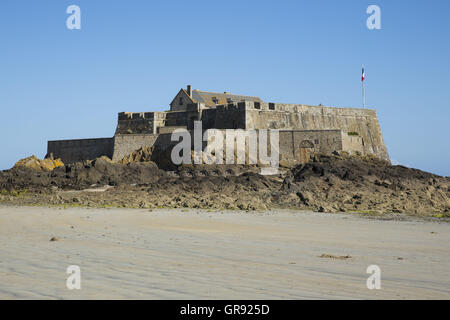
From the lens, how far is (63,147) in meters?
37.8

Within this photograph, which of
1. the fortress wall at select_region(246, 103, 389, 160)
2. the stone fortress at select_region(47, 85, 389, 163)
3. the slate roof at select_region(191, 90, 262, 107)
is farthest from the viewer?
the slate roof at select_region(191, 90, 262, 107)

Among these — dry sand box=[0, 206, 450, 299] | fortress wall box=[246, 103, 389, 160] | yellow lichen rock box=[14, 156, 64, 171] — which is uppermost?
fortress wall box=[246, 103, 389, 160]

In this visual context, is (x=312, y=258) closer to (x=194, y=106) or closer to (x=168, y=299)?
(x=168, y=299)

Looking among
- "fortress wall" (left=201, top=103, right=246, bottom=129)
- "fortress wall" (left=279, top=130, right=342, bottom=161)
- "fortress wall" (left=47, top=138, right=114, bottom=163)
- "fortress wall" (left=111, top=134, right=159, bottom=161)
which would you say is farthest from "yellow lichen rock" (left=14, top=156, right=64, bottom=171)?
"fortress wall" (left=279, top=130, right=342, bottom=161)

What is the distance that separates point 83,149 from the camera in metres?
37.0

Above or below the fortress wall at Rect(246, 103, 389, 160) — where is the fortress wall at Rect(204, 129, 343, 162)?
below

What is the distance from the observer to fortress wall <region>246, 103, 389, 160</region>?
36.2 meters

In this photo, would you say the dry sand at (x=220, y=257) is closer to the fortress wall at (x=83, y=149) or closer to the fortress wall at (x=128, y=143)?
the fortress wall at (x=128, y=143)

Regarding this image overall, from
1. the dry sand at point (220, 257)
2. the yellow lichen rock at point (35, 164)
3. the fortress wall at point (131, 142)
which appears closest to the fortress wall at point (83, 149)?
the fortress wall at point (131, 142)

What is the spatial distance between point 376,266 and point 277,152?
26.5m

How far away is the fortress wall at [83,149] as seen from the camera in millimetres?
36469

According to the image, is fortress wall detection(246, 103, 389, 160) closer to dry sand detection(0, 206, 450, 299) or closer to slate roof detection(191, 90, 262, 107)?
slate roof detection(191, 90, 262, 107)

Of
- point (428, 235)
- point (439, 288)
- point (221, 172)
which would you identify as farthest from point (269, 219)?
point (221, 172)
